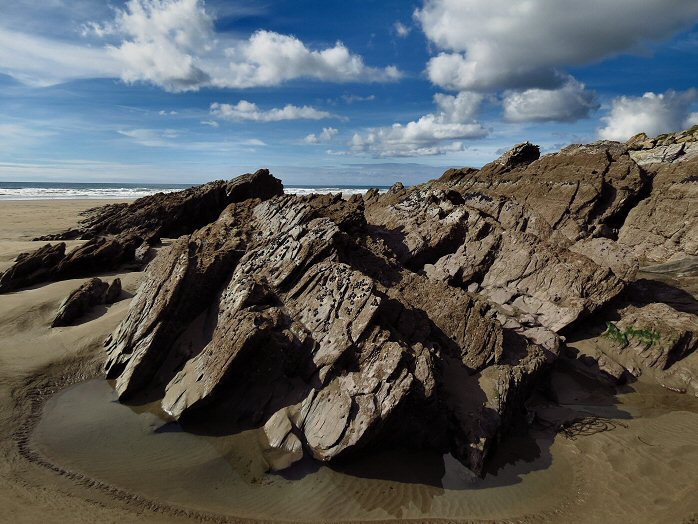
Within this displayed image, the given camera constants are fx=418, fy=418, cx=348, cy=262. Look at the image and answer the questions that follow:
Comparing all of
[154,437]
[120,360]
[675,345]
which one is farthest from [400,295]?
[675,345]

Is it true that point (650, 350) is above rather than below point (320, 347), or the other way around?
below

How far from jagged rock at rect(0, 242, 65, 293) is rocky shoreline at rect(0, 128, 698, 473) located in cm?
8

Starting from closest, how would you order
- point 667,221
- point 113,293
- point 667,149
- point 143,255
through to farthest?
point 113,293
point 667,221
point 143,255
point 667,149

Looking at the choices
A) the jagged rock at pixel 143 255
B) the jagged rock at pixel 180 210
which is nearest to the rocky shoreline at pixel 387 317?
the jagged rock at pixel 143 255

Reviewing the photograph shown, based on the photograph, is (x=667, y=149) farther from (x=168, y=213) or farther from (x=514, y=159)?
(x=168, y=213)

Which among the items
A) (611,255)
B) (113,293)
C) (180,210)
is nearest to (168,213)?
(180,210)

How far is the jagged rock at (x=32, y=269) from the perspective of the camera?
64.3 ft

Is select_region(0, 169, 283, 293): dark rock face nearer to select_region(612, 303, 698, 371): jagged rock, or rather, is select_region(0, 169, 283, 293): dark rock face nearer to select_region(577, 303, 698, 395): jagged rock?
select_region(577, 303, 698, 395): jagged rock

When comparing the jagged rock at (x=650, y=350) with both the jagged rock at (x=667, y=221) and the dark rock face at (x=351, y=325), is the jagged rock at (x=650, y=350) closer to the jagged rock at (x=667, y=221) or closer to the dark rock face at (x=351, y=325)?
the dark rock face at (x=351, y=325)

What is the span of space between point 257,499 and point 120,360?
6.98m

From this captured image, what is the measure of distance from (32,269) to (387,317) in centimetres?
1889

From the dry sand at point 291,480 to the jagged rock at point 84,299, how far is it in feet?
10.4

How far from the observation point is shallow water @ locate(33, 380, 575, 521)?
8.73m

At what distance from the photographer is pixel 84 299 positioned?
55.3ft
